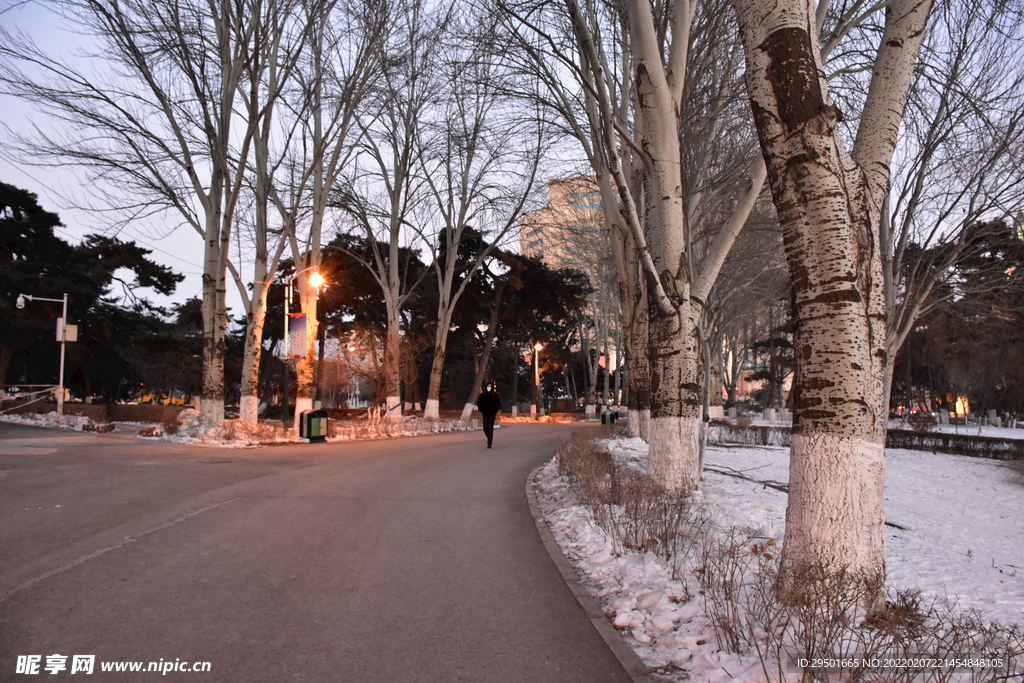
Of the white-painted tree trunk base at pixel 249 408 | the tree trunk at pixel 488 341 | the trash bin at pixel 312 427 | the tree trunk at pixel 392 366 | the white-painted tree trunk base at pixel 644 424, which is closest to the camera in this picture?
the white-painted tree trunk base at pixel 644 424

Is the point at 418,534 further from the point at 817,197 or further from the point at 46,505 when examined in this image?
the point at 817,197

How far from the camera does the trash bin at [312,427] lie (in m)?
19.0

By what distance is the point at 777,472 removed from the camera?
14.8m

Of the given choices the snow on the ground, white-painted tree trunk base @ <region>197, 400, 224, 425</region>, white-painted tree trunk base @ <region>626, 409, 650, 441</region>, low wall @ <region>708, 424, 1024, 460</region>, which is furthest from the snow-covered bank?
low wall @ <region>708, 424, 1024, 460</region>

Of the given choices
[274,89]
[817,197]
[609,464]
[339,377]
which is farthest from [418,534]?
[339,377]

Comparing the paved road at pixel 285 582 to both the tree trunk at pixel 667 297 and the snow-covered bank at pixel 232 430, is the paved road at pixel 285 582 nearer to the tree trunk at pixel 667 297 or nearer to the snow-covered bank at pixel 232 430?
the tree trunk at pixel 667 297

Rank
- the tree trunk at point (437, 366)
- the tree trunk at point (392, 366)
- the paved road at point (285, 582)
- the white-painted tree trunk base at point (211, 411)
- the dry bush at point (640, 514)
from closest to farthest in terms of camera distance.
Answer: the paved road at point (285, 582)
the dry bush at point (640, 514)
the white-painted tree trunk base at point (211, 411)
the tree trunk at point (392, 366)
the tree trunk at point (437, 366)

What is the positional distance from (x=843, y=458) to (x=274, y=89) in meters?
19.3

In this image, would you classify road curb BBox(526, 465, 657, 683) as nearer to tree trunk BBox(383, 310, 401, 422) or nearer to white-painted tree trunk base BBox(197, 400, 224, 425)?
white-painted tree trunk base BBox(197, 400, 224, 425)

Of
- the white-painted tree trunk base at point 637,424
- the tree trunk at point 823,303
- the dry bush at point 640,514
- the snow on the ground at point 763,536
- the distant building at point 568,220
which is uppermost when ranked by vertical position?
the distant building at point 568,220

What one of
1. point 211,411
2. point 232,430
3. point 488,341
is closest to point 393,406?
point 211,411

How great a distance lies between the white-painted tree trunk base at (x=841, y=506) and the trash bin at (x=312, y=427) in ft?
53.3

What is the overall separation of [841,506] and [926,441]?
23.2m

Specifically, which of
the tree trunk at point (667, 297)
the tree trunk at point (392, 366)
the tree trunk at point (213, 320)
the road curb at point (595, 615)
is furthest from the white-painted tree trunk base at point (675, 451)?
the tree trunk at point (392, 366)
